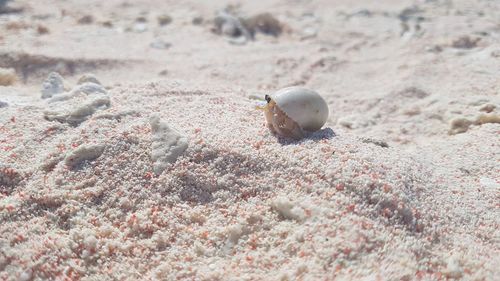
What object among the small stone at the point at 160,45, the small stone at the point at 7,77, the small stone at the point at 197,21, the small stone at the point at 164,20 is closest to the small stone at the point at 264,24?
the small stone at the point at 197,21

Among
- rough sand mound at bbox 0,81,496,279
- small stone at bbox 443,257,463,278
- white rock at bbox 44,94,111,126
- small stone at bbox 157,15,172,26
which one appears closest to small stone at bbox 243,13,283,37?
small stone at bbox 157,15,172,26

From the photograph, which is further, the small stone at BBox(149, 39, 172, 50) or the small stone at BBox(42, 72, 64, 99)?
the small stone at BBox(149, 39, 172, 50)

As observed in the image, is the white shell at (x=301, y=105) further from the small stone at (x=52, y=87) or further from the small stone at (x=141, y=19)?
the small stone at (x=141, y=19)

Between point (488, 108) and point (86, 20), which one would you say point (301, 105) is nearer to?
point (488, 108)

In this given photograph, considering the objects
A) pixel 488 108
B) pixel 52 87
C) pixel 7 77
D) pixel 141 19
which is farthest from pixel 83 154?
pixel 141 19

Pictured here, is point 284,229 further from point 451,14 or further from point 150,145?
point 451,14

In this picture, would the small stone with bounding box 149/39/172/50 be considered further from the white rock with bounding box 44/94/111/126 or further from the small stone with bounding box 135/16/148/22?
the white rock with bounding box 44/94/111/126

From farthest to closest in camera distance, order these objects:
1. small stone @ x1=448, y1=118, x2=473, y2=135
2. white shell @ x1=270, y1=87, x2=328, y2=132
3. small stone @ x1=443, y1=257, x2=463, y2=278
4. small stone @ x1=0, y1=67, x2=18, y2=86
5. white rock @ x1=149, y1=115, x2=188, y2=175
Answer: small stone @ x1=0, y1=67, x2=18, y2=86, small stone @ x1=448, y1=118, x2=473, y2=135, white shell @ x1=270, y1=87, x2=328, y2=132, white rock @ x1=149, y1=115, x2=188, y2=175, small stone @ x1=443, y1=257, x2=463, y2=278
